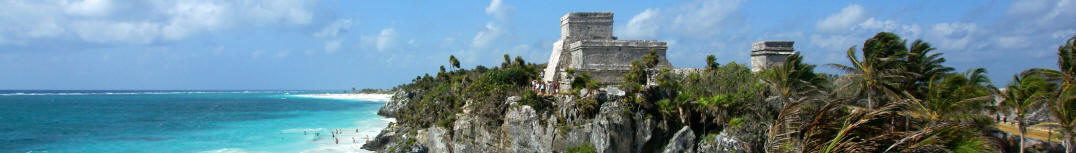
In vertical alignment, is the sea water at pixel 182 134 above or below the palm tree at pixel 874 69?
below

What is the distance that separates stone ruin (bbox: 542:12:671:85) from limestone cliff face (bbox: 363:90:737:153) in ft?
7.94

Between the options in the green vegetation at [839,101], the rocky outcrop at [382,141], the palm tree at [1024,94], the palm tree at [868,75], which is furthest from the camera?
the rocky outcrop at [382,141]

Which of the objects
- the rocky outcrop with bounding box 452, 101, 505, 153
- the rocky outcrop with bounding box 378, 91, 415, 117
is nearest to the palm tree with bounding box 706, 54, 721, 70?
the rocky outcrop with bounding box 452, 101, 505, 153

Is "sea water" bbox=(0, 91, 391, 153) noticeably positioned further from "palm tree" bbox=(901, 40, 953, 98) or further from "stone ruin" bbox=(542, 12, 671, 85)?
"palm tree" bbox=(901, 40, 953, 98)

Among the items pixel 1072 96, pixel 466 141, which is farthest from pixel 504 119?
pixel 1072 96

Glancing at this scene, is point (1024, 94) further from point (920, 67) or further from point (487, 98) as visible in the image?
point (487, 98)

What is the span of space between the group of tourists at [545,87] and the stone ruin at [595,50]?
35 centimetres

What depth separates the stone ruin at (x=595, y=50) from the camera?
23.6 meters

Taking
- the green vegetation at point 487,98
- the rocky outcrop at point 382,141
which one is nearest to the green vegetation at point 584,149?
the green vegetation at point 487,98

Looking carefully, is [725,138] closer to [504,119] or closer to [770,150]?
[504,119]

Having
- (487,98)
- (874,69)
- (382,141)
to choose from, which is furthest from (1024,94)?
(382,141)

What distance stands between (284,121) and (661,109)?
36.7m

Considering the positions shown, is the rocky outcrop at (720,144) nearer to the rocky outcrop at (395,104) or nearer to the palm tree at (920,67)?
the palm tree at (920,67)

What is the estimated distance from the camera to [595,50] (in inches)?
935
